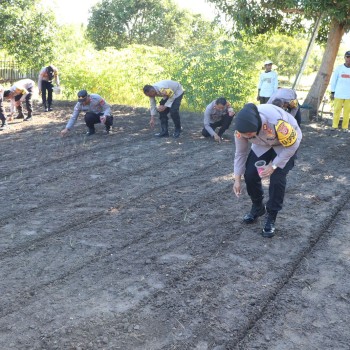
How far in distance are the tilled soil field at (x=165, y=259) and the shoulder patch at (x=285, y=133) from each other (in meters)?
1.12

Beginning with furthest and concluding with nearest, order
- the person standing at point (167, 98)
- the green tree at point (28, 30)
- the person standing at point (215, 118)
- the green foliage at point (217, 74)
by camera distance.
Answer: the green tree at point (28, 30) < the green foliage at point (217, 74) < the person standing at point (167, 98) < the person standing at point (215, 118)

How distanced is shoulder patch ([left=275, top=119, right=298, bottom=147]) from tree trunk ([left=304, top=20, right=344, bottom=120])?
7814 mm

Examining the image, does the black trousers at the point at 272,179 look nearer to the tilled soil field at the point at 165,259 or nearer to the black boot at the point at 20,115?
the tilled soil field at the point at 165,259

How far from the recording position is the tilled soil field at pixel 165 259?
2914 mm

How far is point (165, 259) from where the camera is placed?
3904 millimetres

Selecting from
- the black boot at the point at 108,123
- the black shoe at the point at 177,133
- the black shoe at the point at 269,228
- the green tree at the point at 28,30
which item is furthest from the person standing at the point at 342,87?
the green tree at the point at 28,30

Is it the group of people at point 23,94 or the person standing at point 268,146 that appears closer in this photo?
the person standing at point 268,146

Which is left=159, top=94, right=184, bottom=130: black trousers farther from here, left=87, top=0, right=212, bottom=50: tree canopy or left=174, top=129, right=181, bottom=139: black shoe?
left=87, top=0, right=212, bottom=50: tree canopy

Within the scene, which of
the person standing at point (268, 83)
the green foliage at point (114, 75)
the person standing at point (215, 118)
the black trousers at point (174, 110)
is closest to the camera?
the person standing at point (215, 118)

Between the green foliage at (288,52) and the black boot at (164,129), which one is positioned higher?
the green foliage at (288,52)

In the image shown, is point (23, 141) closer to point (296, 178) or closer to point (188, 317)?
point (296, 178)

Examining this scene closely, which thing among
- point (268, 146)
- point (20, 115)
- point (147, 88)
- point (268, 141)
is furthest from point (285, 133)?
point (20, 115)

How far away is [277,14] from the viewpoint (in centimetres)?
1148

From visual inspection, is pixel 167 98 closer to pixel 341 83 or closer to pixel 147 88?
pixel 147 88
